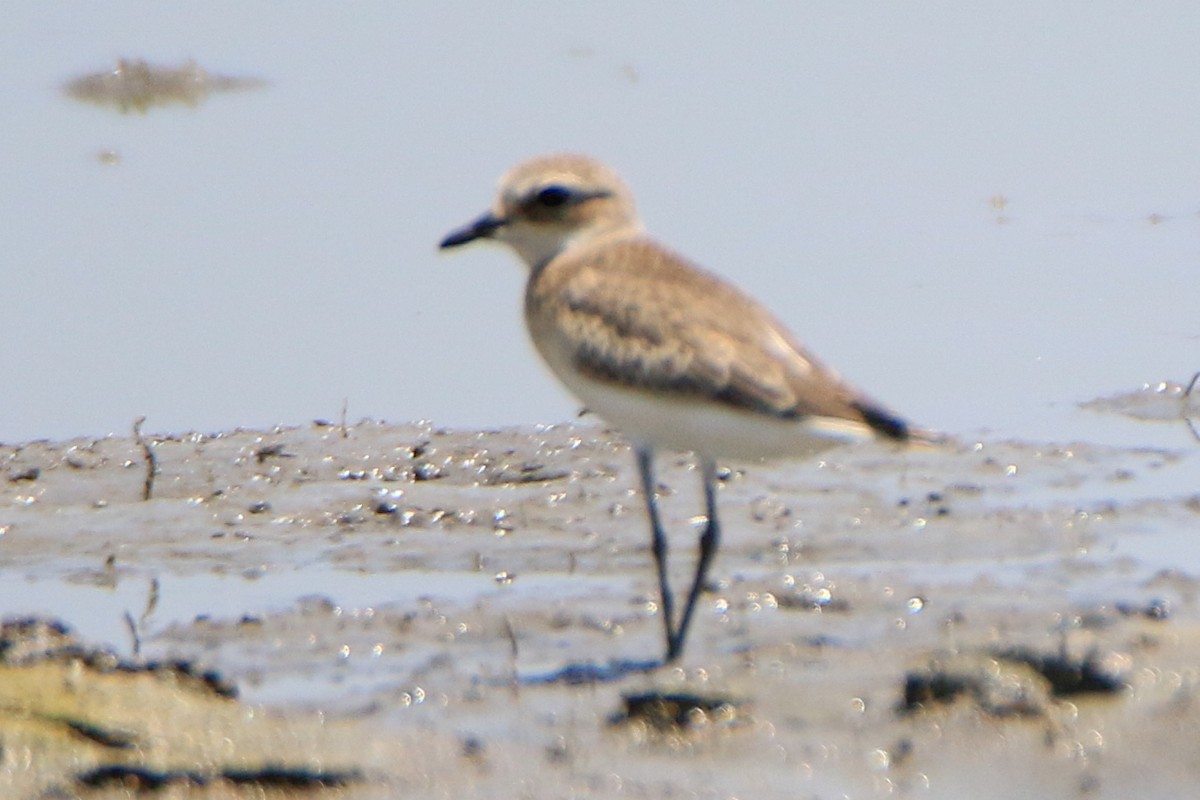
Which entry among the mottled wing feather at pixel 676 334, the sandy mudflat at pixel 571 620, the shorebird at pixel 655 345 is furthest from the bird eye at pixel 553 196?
the sandy mudflat at pixel 571 620

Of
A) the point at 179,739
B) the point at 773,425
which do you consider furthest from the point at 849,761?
the point at 179,739

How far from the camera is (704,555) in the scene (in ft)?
23.2

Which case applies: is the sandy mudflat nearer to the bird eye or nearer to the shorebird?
the shorebird

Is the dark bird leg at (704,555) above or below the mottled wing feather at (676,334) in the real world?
below

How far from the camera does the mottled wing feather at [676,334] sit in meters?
6.42

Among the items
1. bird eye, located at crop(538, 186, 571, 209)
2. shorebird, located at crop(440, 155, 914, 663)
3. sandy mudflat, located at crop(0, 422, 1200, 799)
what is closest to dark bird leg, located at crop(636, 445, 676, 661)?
shorebird, located at crop(440, 155, 914, 663)

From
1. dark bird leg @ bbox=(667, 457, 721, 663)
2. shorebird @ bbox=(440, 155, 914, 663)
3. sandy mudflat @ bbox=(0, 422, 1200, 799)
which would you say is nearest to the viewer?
sandy mudflat @ bbox=(0, 422, 1200, 799)

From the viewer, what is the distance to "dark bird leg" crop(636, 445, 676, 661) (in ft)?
22.5

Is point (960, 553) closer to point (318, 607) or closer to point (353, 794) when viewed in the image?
point (318, 607)

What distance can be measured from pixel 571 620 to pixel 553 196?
1343 millimetres

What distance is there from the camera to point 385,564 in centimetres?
789

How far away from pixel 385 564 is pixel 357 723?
1.79 meters

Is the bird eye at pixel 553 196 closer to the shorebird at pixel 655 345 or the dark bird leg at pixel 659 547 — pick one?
the shorebird at pixel 655 345

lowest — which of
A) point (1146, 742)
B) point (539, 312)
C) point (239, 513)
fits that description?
point (1146, 742)
